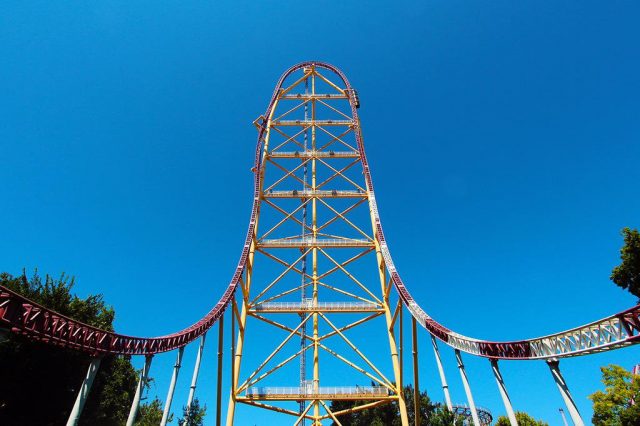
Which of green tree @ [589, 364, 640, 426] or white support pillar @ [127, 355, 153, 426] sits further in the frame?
green tree @ [589, 364, 640, 426]

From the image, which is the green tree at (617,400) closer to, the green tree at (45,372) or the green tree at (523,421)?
the green tree at (523,421)

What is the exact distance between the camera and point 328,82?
2664 cm

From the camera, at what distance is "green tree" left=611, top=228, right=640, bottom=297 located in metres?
16.7

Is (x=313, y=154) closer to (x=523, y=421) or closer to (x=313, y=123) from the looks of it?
(x=313, y=123)

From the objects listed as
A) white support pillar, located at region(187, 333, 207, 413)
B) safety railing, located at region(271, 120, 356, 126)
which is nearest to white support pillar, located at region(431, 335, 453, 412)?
white support pillar, located at region(187, 333, 207, 413)

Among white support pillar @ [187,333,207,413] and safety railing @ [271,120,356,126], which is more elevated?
safety railing @ [271,120,356,126]

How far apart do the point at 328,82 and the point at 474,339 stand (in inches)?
816

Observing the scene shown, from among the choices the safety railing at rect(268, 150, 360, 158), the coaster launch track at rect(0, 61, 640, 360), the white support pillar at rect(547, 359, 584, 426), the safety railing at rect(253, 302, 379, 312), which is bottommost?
the white support pillar at rect(547, 359, 584, 426)

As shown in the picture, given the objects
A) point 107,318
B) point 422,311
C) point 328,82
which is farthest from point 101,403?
point 328,82

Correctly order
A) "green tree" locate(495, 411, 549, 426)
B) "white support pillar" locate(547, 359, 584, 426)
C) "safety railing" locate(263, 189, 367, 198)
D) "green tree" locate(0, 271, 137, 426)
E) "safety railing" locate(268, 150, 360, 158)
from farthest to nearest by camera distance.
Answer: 1. "green tree" locate(495, 411, 549, 426)
2. "safety railing" locate(268, 150, 360, 158)
3. "safety railing" locate(263, 189, 367, 198)
4. "green tree" locate(0, 271, 137, 426)
5. "white support pillar" locate(547, 359, 584, 426)

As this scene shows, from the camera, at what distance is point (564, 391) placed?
26.9ft

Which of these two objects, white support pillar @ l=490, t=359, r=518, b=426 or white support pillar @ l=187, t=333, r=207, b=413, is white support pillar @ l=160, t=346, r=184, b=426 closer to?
white support pillar @ l=187, t=333, r=207, b=413

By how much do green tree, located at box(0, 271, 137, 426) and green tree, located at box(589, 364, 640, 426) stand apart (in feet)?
87.1

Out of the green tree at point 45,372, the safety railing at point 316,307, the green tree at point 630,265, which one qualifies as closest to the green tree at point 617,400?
the green tree at point 630,265
